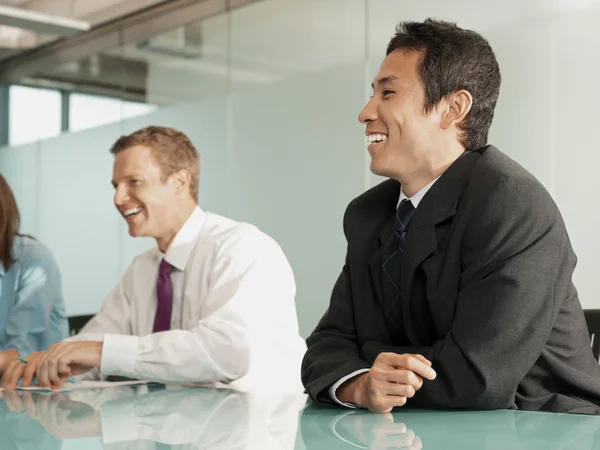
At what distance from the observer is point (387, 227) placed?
1.92m

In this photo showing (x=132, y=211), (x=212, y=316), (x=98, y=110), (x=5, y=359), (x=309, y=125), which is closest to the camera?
(x=212, y=316)

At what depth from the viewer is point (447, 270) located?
1.71 m

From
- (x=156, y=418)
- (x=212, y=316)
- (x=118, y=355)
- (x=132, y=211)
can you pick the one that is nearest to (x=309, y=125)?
(x=132, y=211)

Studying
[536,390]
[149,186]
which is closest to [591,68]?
[149,186]

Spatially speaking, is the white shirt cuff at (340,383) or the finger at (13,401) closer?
the white shirt cuff at (340,383)

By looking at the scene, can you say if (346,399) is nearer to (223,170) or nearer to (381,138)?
(381,138)

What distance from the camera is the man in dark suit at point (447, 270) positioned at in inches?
62.0

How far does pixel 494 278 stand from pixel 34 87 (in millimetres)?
6833

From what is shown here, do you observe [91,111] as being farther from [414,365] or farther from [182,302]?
[414,365]

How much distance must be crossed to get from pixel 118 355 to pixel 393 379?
1.09m

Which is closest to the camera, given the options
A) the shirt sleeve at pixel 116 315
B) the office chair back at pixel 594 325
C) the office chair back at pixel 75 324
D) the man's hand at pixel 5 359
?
the office chair back at pixel 594 325

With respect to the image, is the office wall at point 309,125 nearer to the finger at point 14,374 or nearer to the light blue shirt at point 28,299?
the light blue shirt at point 28,299

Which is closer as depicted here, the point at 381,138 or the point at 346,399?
the point at 346,399

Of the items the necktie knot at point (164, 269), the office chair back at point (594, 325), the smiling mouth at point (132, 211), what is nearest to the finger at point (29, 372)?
the necktie knot at point (164, 269)
